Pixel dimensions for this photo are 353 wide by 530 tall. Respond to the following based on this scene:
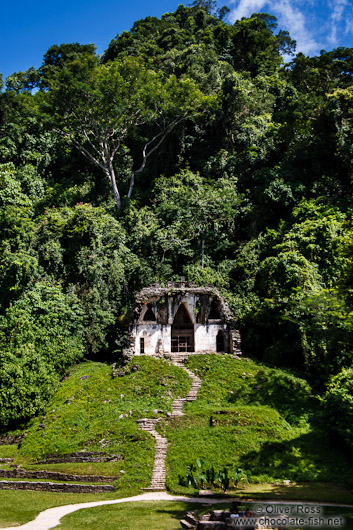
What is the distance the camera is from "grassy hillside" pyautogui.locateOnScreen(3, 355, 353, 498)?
1866 centimetres

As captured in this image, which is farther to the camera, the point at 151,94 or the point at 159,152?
the point at 159,152

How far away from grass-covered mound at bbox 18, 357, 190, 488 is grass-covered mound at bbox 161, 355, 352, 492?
127cm

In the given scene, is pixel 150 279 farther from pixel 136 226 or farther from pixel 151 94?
pixel 151 94

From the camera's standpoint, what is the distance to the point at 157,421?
22.1m

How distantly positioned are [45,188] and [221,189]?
15847mm

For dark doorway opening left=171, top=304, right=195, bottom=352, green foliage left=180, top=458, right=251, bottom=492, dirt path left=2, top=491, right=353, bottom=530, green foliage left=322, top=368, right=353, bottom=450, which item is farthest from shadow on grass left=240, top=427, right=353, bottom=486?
dark doorway opening left=171, top=304, right=195, bottom=352

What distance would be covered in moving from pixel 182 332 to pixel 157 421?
9708 millimetres

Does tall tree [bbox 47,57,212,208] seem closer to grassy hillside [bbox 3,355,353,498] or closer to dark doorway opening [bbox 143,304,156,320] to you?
dark doorway opening [bbox 143,304,156,320]

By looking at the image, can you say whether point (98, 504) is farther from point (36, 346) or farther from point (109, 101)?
point (109, 101)

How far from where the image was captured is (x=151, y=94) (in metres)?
38.6

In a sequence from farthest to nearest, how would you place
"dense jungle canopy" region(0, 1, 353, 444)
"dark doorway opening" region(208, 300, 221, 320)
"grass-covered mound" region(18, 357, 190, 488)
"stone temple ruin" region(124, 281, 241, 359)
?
"dark doorway opening" region(208, 300, 221, 320)
"stone temple ruin" region(124, 281, 241, 359)
"dense jungle canopy" region(0, 1, 353, 444)
"grass-covered mound" region(18, 357, 190, 488)

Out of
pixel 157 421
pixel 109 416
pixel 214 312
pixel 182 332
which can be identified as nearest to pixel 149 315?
pixel 182 332

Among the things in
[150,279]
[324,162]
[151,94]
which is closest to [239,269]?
[150,279]

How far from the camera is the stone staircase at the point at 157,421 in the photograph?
17.8 meters
